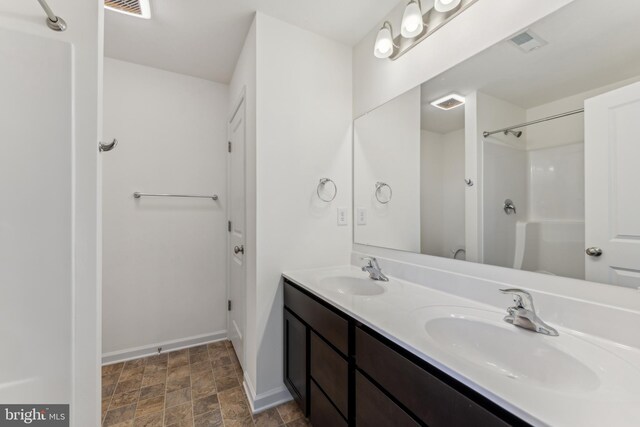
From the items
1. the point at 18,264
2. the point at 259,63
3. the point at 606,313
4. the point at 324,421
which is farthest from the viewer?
the point at 259,63

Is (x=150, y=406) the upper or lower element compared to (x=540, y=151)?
lower

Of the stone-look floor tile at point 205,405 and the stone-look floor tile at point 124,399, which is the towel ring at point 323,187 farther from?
the stone-look floor tile at point 124,399

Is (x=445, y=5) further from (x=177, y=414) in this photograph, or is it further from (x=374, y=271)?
(x=177, y=414)

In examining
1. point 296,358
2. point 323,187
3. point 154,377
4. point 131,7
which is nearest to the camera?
point 296,358

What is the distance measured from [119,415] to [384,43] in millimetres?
2645

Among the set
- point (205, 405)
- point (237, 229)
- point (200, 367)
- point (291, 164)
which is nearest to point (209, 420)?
point (205, 405)

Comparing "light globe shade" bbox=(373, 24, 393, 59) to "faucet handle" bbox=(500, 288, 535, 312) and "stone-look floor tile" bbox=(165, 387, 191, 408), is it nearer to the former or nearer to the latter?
"faucet handle" bbox=(500, 288, 535, 312)

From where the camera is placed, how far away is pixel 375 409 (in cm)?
88

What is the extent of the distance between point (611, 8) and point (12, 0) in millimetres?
1907

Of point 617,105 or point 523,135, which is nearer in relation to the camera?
point 617,105

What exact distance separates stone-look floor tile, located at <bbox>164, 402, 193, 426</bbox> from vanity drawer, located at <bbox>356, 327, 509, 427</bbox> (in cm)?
123

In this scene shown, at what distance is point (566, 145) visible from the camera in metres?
0.89

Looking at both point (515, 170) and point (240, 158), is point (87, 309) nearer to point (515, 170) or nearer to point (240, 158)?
point (240, 158)

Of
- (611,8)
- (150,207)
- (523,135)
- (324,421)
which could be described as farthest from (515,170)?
(150,207)
